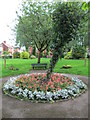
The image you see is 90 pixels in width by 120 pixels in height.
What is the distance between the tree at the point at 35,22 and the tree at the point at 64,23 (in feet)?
13.9

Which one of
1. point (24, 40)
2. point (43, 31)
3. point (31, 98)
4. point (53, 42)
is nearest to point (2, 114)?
point (31, 98)

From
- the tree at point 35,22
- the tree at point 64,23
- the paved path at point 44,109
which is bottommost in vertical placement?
the paved path at point 44,109

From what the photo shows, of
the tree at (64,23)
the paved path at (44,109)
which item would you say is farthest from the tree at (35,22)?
the paved path at (44,109)

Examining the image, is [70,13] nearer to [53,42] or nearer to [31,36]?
[53,42]

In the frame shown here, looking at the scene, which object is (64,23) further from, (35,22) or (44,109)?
(35,22)

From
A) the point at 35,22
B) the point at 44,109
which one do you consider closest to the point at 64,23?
the point at 44,109

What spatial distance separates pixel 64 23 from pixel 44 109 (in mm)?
2966

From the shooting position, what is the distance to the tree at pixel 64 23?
11.7 ft

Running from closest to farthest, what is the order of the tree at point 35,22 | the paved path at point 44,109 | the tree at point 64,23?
the paved path at point 44,109, the tree at point 64,23, the tree at point 35,22

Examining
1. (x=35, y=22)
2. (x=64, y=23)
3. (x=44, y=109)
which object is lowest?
(x=44, y=109)

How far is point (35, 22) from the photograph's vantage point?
855cm

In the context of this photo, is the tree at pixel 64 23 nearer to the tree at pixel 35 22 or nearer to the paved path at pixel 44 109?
the paved path at pixel 44 109

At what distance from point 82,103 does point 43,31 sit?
661 cm

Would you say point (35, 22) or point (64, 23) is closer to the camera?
point (64, 23)
